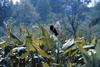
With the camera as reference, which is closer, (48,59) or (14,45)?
(48,59)

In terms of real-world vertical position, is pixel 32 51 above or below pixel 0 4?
above

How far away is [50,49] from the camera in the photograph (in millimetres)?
1875

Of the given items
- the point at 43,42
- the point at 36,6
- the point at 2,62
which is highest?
the point at 43,42

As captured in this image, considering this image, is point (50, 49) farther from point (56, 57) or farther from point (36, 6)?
point (36, 6)

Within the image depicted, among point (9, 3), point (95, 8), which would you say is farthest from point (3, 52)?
point (9, 3)

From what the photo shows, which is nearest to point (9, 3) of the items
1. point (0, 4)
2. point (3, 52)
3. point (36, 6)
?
point (0, 4)

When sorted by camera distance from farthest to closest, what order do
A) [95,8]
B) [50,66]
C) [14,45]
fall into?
[95,8], [14,45], [50,66]

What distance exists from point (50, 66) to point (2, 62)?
416 millimetres

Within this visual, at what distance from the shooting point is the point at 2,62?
210 cm

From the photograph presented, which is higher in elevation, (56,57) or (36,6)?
(56,57)

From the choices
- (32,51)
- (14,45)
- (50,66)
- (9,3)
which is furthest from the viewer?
(9,3)

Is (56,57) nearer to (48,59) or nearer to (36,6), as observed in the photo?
(48,59)

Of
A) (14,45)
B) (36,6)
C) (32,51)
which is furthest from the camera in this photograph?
(36,6)

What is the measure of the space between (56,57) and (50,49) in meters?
0.07
